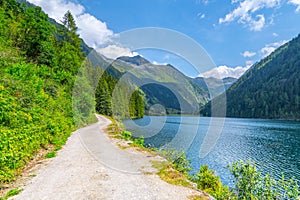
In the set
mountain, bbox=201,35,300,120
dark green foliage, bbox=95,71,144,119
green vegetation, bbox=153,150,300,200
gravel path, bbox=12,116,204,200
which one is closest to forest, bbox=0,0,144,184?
gravel path, bbox=12,116,204,200

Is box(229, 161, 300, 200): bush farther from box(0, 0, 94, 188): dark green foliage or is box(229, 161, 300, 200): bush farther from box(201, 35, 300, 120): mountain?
box(201, 35, 300, 120): mountain

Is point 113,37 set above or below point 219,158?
above

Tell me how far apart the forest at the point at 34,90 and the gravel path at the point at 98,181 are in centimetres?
141

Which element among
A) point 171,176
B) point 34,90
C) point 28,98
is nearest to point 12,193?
point 171,176

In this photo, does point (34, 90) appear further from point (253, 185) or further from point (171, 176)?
point (253, 185)

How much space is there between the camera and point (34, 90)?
13.8 m

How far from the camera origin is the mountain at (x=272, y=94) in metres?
124

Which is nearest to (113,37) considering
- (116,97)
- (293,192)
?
(293,192)

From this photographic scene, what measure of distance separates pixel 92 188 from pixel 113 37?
1263cm

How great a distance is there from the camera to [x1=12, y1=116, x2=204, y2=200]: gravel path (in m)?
6.34

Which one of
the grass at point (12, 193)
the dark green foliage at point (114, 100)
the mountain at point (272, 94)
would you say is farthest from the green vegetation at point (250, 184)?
the mountain at point (272, 94)

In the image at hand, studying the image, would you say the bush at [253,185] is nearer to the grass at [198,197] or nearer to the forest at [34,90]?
the grass at [198,197]

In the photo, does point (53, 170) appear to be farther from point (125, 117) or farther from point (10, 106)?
point (125, 117)

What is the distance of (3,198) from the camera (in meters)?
5.95
